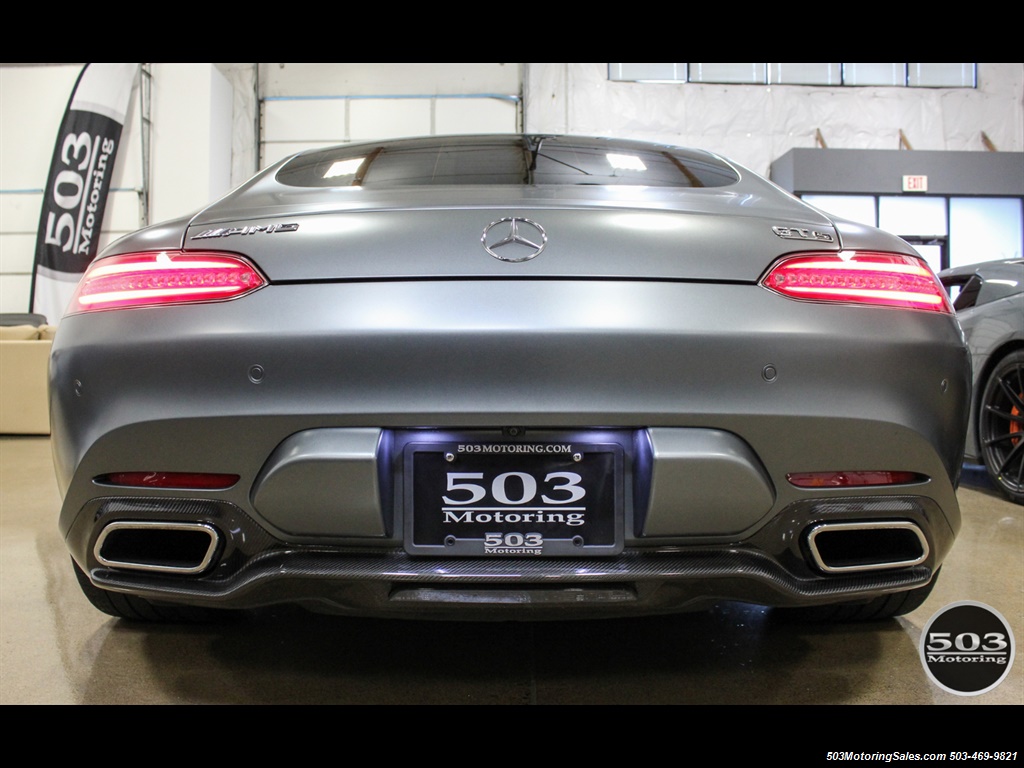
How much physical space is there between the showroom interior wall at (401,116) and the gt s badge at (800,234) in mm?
10967

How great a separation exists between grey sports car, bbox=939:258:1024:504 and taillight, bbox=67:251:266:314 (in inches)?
129

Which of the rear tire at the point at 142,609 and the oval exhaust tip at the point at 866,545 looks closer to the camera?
the oval exhaust tip at the point at 866,545

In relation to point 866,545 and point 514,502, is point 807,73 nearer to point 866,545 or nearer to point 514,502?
point 866,545

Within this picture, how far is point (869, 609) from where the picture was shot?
5.40ft

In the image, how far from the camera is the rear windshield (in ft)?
5.23

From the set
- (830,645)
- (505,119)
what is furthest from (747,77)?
(830,645)

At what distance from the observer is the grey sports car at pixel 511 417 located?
3.70 ft

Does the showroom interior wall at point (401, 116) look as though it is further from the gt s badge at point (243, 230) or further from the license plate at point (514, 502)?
the license plate at point (514, 502)

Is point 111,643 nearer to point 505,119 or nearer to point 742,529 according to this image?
point 742,529

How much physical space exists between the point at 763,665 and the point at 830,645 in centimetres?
21

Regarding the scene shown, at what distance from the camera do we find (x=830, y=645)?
162 cm

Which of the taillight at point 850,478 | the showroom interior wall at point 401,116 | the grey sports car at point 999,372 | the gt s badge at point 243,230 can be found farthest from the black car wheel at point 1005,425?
the showroom interior wall at point 401,116

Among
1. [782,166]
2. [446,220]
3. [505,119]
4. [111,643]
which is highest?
[505,119]
